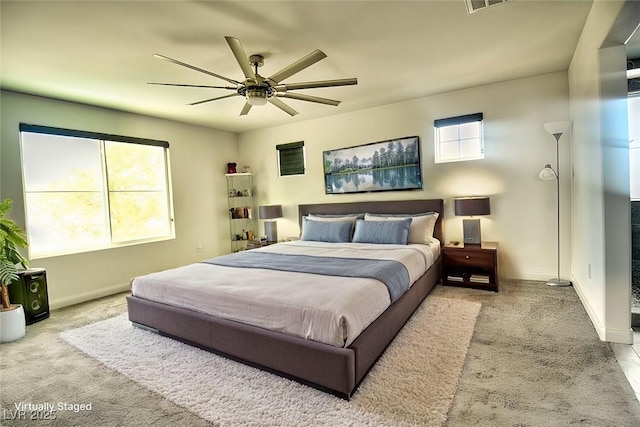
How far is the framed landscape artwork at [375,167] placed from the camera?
15.3 feet

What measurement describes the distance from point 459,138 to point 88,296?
564 centimetres

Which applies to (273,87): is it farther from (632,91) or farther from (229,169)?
(632,91)

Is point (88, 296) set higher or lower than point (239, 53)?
lower

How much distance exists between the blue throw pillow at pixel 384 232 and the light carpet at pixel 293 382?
1.26 metres

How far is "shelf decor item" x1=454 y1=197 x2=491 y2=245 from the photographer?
3863 mm

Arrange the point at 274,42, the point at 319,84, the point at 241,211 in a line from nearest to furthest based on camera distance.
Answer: the point at 319,84 < the point at 274,42 < the point at 241,211

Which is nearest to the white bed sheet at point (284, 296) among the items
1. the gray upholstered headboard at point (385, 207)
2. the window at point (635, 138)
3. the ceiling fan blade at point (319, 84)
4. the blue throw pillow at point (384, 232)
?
the blue throw pillow at point (384, 232)

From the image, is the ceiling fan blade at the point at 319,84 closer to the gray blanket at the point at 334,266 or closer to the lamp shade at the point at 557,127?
the gray blanket at the point at 334,266

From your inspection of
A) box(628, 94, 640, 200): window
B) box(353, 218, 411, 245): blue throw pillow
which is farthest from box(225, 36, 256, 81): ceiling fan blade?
box(628, 94, 640, 200): window

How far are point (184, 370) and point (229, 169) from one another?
438cm

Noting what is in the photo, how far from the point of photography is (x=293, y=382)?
2092mm

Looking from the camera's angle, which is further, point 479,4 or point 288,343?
point 479,4

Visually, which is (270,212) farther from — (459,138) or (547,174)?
(547,174)

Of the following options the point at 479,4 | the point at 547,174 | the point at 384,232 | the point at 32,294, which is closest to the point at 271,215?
the point at 384,232
